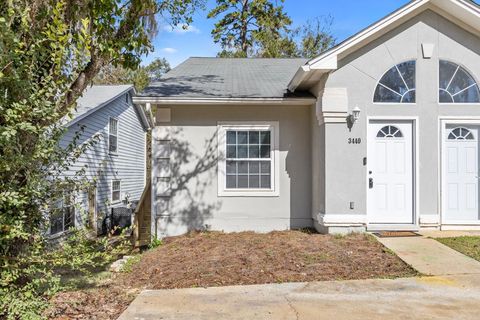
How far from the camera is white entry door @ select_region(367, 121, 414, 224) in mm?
7844

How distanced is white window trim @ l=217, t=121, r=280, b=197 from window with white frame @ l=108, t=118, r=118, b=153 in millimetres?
7925

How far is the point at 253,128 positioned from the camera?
8.77m

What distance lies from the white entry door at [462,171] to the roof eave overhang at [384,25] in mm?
2222

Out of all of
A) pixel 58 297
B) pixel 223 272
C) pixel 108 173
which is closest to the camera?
pixel 58 297

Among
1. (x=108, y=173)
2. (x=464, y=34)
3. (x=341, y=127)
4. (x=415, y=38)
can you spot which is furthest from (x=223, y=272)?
(x=108, y=173)

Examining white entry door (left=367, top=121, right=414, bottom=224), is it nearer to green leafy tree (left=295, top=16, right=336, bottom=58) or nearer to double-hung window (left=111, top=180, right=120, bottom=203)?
double-hung window (left=111, top=180, right=120, bottom=203)

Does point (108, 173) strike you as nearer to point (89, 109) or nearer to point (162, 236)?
point (89, 109)

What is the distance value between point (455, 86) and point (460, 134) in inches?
39.4

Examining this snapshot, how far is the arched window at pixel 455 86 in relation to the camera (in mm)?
7910

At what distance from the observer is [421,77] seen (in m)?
7.86

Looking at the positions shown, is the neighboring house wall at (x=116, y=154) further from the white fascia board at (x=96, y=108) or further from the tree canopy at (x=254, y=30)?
the tree canopy at (x=254, y=30)

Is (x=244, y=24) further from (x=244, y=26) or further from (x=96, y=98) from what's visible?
(x=96, y=98)

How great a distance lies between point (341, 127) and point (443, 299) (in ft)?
13.0

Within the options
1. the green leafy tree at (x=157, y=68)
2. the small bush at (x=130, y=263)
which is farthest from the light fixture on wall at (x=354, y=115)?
the green leafy tree at (x=157, y=68)
